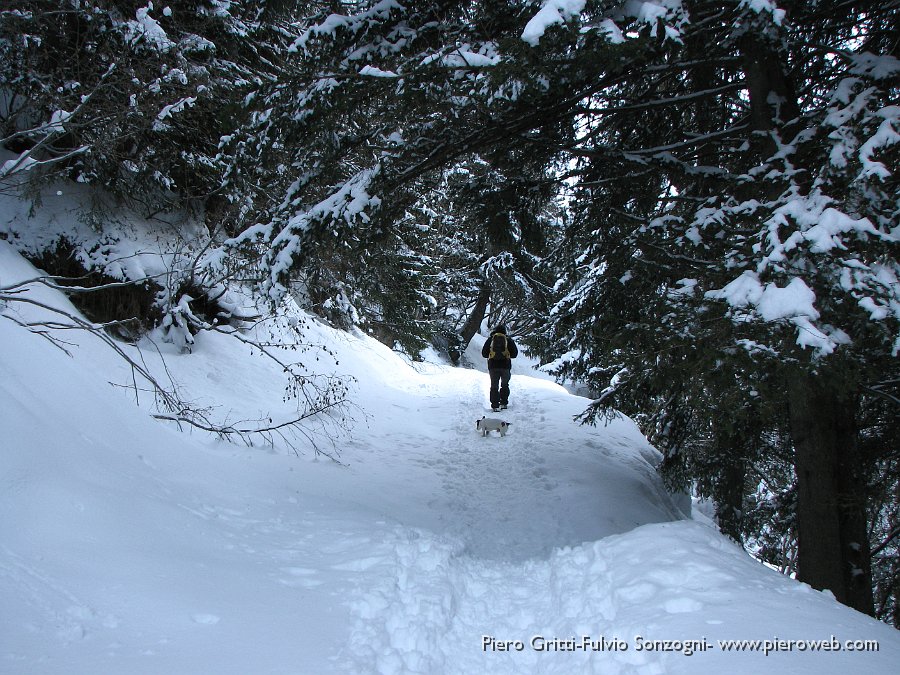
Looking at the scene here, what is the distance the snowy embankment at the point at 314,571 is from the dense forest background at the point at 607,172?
A: 4.74ft

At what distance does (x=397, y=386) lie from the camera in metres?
14.6

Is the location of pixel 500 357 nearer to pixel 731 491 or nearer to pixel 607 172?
pixel 731 491

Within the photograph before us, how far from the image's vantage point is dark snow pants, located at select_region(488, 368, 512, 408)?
12109 millimetres

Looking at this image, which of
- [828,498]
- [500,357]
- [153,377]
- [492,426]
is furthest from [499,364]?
[828,498]

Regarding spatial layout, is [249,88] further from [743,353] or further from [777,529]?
[777,529]

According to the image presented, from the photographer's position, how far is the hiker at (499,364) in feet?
39.7

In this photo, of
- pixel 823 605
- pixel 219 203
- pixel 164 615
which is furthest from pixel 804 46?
pixel 219 203

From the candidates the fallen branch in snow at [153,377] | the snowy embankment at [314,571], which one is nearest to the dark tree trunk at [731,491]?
the snowy embankment at [314,571]

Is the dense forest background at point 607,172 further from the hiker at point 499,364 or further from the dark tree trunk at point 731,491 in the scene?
the hiker at point 499,364

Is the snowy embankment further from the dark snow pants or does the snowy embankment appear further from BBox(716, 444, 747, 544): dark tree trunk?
the dark snow pants

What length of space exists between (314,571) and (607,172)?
541cm

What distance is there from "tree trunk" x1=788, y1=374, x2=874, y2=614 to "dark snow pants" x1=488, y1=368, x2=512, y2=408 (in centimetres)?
708

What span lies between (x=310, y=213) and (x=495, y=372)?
7741 millimetres

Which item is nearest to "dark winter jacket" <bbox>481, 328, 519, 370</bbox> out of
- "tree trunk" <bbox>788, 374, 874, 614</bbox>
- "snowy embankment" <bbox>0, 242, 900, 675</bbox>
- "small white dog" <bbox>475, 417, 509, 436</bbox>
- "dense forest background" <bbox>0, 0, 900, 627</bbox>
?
"small white dog" <bbox>475, 417, 509, 436</bbox>
